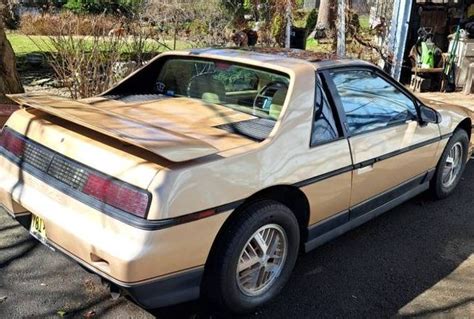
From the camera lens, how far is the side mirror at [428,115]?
405 cm

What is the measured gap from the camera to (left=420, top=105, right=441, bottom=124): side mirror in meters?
4.05

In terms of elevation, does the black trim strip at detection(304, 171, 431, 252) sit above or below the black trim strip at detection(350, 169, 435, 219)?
below

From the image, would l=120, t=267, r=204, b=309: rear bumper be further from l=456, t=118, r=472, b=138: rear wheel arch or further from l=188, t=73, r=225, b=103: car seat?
l=456, t=118, r=472, b=138: rear wheel arch

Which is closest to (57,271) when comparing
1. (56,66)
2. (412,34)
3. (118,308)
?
(118,308)

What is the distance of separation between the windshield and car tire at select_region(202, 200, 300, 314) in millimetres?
746

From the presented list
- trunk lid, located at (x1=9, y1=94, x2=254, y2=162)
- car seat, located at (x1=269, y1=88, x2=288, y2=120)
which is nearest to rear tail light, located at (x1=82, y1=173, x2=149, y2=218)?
trunk lid, located at (x1=9, y1=94, x2=254, y2=162)

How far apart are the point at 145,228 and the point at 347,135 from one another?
1.67 metres

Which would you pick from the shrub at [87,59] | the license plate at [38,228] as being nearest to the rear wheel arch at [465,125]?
the license plate at [38,228]

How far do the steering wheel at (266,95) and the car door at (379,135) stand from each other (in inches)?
15.6

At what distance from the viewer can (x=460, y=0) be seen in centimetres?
1103

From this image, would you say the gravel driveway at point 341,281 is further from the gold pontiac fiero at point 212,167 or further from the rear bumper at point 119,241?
the rear bumper at point 119,241

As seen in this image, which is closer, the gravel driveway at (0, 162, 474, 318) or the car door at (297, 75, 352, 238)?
the gravel driveway at (0, 162, 474, 318)

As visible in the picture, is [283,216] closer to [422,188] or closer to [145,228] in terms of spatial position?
[145,228]

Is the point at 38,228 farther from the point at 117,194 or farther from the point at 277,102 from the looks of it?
the point at 277,102
